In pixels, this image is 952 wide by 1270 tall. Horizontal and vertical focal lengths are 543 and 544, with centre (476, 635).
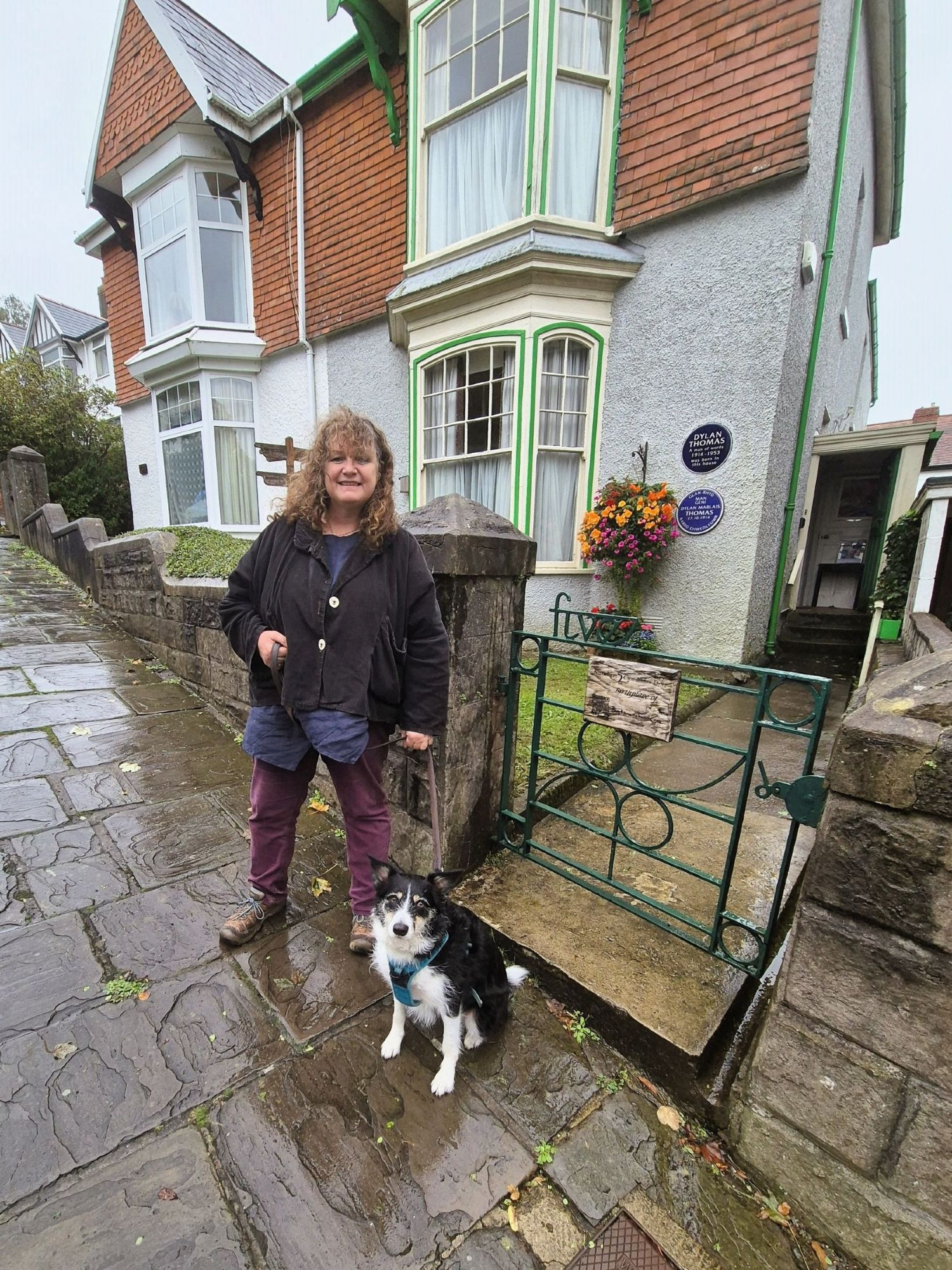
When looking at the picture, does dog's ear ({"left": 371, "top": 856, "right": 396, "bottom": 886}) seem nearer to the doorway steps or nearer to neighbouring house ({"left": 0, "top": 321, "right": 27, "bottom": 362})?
the doorway steps

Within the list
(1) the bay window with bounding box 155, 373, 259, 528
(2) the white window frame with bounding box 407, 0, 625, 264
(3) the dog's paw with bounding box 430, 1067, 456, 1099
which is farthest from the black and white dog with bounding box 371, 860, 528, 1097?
(1) the bay window with bounding box 155, 373, 259, 528

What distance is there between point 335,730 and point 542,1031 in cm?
122

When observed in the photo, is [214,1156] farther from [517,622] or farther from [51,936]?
[517,622]

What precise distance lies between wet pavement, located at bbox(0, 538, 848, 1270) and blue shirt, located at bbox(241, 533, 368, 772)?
30.7 inches

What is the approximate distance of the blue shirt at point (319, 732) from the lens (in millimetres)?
1883

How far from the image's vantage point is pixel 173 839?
275 centimetres

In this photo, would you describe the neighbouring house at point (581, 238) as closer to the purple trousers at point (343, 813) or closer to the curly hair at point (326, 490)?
the curly hair at point (326, 490)

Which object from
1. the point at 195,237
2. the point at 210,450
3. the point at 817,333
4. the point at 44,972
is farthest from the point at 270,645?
the point at 195,237

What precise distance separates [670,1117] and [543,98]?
7.48 meters

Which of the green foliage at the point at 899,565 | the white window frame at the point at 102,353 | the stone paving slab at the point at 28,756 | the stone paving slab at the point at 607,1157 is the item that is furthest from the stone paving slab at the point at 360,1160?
the white window frame at the point at 102,353

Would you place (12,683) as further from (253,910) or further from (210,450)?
(210,450)

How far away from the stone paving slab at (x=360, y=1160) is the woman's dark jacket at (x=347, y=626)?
3.52 ft

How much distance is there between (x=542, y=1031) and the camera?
182cm

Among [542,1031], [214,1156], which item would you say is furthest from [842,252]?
[214,1156]
